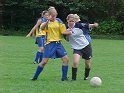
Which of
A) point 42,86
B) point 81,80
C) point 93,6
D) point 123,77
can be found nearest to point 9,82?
point 42,86

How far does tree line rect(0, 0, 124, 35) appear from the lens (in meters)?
38.5

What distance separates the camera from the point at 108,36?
36062mm

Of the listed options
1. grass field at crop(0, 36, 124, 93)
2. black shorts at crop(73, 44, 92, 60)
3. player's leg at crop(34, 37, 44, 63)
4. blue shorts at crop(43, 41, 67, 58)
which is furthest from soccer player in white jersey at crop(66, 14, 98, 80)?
player's leg at crop(34, 37, 44, 63)

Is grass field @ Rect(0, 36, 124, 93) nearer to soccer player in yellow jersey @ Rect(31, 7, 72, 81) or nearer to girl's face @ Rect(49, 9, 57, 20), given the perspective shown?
soccer player in yellow jersey @ Rect(31, 7, 72, 81)

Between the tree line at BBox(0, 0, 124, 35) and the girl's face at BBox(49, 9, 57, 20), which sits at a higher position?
the girl's face at BBox(49, 9, 57, 20)

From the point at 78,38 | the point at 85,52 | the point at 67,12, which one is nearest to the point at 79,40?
the point at 78,38

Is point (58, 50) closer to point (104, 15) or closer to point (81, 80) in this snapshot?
point (81, 80)

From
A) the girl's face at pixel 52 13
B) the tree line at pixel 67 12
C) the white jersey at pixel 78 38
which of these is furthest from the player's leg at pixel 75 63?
the tree line at pixel 67 12

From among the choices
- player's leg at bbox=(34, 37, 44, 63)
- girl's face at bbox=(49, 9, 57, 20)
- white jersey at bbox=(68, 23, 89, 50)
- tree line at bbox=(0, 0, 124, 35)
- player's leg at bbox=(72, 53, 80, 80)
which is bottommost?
tree line at bbox=(0, 0, 124, 35)

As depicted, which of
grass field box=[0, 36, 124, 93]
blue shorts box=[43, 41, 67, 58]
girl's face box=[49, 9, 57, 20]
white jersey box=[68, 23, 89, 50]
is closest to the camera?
grass field box=[0, 36, 124, 93]

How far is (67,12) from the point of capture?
40.1m

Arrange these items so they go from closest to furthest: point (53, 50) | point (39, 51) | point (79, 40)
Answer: point (53, 50) < point (79, 40) < point (39, 51)

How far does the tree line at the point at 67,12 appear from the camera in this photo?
38531 mm

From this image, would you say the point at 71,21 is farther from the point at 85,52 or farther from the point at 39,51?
the point at 39,51
